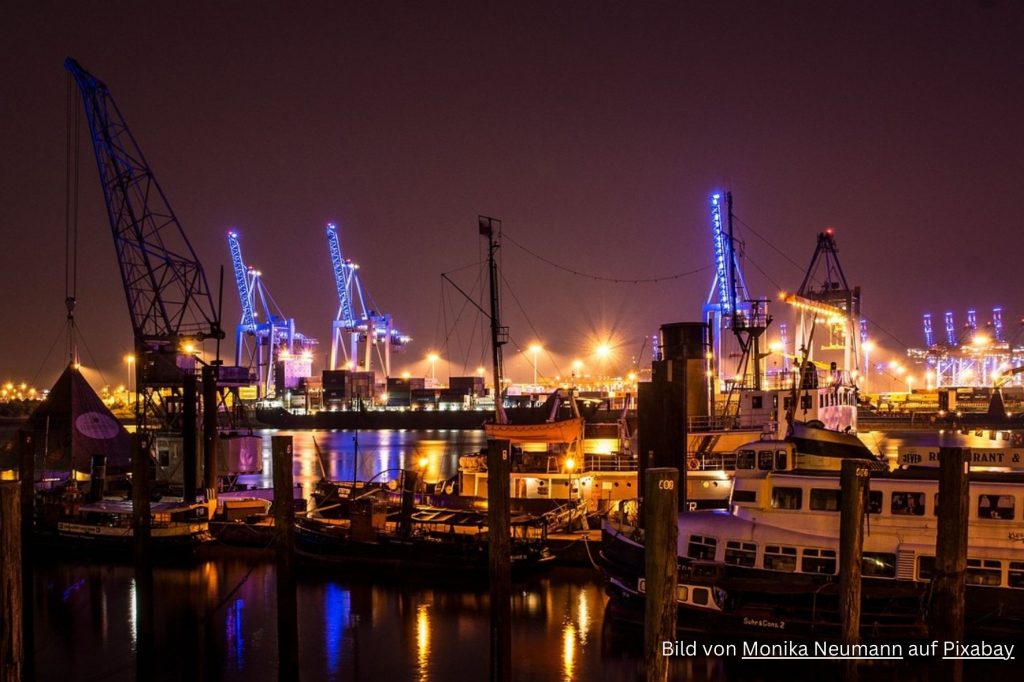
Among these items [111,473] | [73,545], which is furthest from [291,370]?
[73,545]

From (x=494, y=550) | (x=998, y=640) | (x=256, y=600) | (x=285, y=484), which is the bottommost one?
(x=256, y=600)

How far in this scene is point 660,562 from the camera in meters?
10.1

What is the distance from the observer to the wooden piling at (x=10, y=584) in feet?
32.4

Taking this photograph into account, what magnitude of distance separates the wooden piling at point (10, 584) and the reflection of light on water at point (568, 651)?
985 cm

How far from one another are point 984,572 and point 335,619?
14251 millimetres

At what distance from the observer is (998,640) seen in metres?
15.1

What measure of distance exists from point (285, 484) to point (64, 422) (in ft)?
79.8

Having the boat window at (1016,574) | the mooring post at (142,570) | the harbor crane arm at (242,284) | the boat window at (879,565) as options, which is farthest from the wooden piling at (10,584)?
the harbor crane arm at (242,284)

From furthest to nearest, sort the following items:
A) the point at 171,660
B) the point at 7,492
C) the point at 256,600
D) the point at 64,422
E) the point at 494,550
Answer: the point at 64,422
the point at 256,600
the point at 171,660
the point at 494,550
the point at 7,492

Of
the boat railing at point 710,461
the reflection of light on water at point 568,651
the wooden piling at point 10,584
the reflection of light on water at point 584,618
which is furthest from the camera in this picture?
the boat railing at point 710,461

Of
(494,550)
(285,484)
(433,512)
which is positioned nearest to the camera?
(494,550)

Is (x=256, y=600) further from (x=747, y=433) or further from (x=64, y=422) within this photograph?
(x=64, y=422)

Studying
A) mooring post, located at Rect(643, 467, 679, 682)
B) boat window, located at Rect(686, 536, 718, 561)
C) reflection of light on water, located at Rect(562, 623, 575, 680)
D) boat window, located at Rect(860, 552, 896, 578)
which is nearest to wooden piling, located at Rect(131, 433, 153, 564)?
reflection of light on water, located at Rect(562, 623, 575, 680)

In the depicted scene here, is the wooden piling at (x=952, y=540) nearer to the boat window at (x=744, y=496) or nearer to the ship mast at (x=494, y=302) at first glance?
the boat window at (x=744, y=496)
